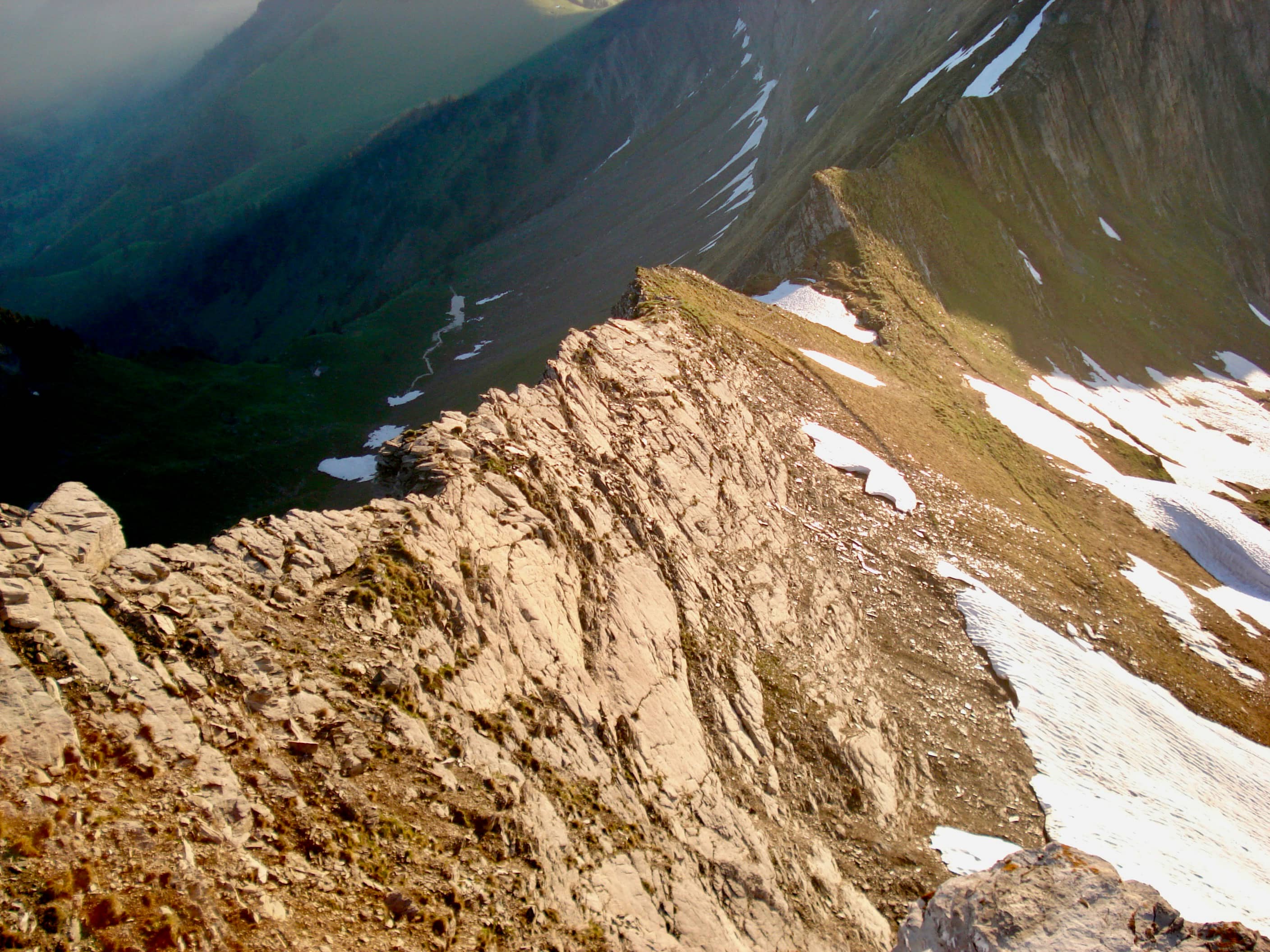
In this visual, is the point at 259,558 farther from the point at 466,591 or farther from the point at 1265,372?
the point at 1265,372

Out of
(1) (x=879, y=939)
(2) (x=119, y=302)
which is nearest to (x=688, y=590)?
(1) (x=879, y=939)

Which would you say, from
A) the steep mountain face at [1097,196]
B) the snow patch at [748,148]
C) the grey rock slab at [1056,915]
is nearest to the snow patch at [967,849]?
the grey rock slab at [1056,915]

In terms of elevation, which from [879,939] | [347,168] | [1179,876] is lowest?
[1179,876]

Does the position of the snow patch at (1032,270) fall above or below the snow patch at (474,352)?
below

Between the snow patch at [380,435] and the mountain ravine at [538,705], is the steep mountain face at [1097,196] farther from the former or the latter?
the snow patch at [380,435]

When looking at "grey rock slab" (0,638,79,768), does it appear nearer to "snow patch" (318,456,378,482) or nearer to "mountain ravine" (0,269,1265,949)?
"mountain ravine" (0,269,1265,949)

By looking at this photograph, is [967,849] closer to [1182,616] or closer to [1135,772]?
[1135,772]
